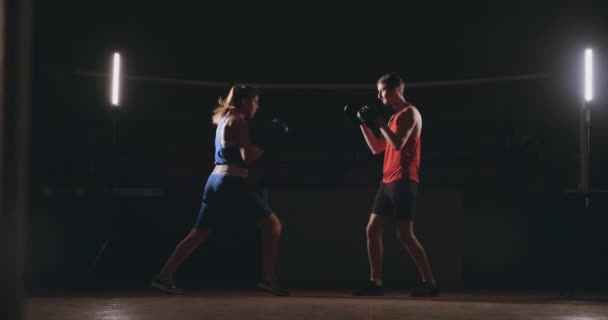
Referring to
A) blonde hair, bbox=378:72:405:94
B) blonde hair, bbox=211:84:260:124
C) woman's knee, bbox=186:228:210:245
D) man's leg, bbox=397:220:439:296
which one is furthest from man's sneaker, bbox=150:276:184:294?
blonde hair, bbox=378:72:405:94

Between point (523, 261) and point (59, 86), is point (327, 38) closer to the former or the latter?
point (59, 86)

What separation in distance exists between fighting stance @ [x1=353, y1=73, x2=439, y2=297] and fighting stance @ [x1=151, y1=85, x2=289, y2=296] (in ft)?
2.03

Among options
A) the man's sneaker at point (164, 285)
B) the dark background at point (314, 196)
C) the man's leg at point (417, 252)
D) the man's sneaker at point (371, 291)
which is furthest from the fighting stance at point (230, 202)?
the man's leg at point (417, 252)

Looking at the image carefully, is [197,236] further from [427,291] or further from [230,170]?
[427,291]

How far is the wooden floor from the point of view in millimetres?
3670

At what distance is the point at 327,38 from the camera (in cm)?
1091

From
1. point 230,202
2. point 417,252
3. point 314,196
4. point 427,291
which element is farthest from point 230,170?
point 427,291

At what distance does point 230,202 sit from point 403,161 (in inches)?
45.1

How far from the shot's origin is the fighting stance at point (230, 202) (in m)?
4.76

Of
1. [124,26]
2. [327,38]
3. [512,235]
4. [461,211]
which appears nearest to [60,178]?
[461,211]

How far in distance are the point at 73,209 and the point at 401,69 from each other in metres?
6.17

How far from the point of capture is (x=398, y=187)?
482 cm

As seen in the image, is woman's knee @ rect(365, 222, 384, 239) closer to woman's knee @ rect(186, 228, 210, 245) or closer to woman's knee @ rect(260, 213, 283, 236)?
woman's knee @ rect(260, 213, 283, 236)

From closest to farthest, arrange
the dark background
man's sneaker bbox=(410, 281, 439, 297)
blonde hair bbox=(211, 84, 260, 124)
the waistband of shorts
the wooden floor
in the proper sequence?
the wooden floor, man's sneaker bbox=(410, 281, 439, 297), the waistband of shorts, blonde hair bbox=(211, 84, 260, 124), the dark background
